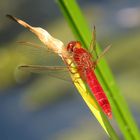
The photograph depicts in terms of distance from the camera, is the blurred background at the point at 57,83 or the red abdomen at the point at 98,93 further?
the blurred background at the point at 57,83

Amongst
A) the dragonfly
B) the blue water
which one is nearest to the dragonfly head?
the dragonfly

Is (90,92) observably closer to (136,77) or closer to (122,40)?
(136,77)

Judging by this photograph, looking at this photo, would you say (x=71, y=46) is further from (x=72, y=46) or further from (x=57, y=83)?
(x=57, y=83)

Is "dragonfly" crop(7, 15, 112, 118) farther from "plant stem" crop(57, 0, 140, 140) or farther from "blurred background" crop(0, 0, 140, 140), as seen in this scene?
"blurred background" crop(0, 0, 140, 140)

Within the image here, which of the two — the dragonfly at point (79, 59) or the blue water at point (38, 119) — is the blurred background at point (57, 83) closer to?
the blue water at point (38, 119)

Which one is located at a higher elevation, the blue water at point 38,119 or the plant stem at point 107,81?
the plant stem at point 107,81

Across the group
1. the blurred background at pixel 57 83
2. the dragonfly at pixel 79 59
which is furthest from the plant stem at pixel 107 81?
the blurred background at pixel 57 83
